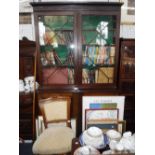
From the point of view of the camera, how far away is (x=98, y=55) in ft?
8.31

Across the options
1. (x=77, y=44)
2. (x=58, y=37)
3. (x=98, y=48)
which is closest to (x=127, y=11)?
(x=98, y=48)

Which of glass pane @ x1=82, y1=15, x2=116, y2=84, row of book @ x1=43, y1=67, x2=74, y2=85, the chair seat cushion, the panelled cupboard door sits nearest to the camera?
the chair seat cushion

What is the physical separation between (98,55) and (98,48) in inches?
3.5

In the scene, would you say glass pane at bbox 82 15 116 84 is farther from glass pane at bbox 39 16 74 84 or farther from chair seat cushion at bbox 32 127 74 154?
chair seat cushion at bbox 32 127 74 154

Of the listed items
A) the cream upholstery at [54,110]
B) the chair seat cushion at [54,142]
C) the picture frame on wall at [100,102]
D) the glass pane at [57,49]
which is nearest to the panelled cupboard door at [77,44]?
the glass pane at [57,49]

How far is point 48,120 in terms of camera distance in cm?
240

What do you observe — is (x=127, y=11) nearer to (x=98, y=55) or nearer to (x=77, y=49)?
(x=98, y=55)

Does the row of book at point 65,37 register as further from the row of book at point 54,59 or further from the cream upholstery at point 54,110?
the cream upholstery at point 54,110

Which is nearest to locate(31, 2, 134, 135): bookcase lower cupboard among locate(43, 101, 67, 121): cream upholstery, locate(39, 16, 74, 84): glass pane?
locate(39, 16, 74, 84): glass pane

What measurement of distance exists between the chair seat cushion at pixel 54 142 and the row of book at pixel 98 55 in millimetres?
901

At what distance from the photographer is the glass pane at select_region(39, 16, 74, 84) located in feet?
7.88

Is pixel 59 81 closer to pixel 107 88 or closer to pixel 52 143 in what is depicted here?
pixel 107 88
